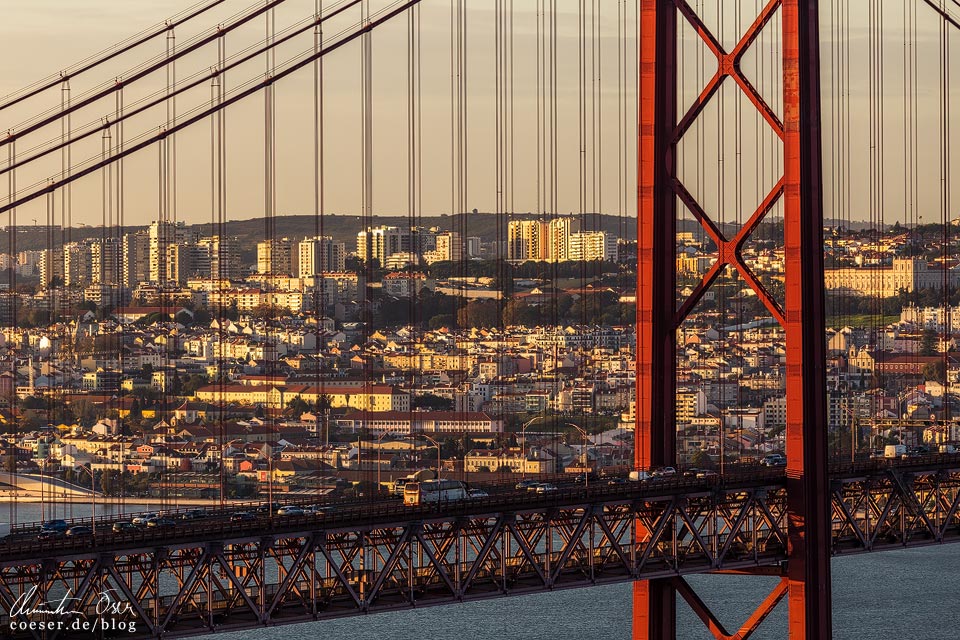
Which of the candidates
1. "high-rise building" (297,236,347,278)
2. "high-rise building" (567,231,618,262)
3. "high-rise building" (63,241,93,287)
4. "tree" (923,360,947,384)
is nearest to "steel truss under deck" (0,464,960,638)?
"high-rise building" (567,231,618,262)

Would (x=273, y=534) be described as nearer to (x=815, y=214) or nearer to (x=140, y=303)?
(x=815, y=214)

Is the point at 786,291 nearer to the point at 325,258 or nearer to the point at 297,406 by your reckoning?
the point at 297,406

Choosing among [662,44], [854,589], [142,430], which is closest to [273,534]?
[662,44]

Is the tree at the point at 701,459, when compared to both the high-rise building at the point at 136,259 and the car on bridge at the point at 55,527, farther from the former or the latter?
the car on bridge at the point at 55,527
